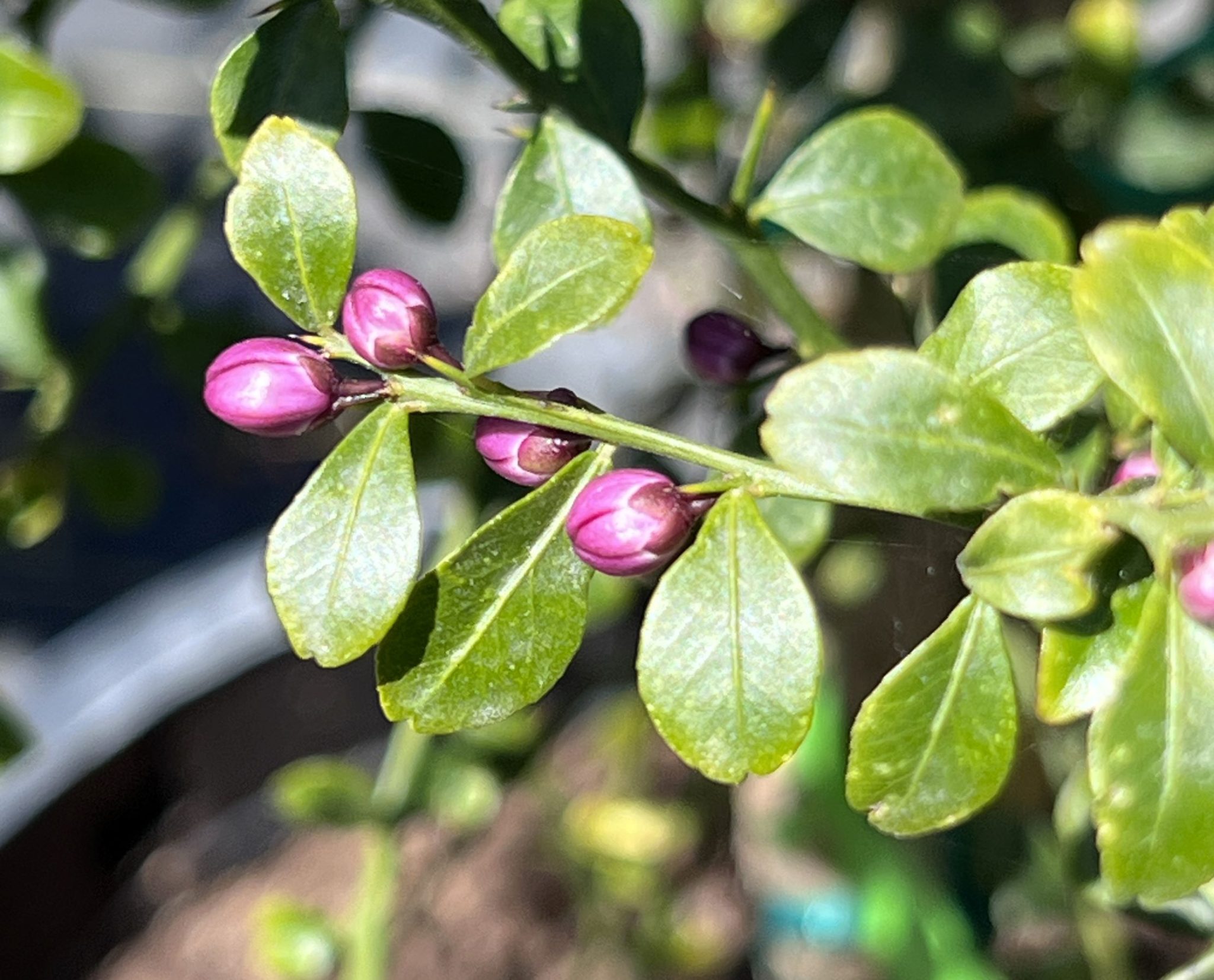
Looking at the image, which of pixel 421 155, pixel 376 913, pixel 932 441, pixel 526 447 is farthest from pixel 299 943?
pixel 932 441

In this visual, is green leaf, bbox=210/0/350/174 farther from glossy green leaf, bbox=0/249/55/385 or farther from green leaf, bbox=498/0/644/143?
glossy green leaf, bbox=0/249/55/385

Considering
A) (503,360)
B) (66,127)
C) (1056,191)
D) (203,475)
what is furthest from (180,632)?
(503,360)

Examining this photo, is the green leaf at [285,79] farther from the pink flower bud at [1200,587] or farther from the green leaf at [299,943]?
the green leaf at [299,943]

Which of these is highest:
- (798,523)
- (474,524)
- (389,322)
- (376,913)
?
(389,322)

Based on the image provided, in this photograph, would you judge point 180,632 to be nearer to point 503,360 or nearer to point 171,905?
point 171,905

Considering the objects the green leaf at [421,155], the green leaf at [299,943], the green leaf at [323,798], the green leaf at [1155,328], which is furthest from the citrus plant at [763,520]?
the green leaf at [299,943]

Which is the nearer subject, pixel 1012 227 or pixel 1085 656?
pixel 1085 656

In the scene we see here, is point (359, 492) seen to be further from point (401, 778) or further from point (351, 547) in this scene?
point (401, 778)

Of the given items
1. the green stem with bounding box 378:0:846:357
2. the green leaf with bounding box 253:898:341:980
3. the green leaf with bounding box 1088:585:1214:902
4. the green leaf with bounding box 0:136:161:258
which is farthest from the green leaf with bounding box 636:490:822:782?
the green leaf with bounding box 253:898:341:980
